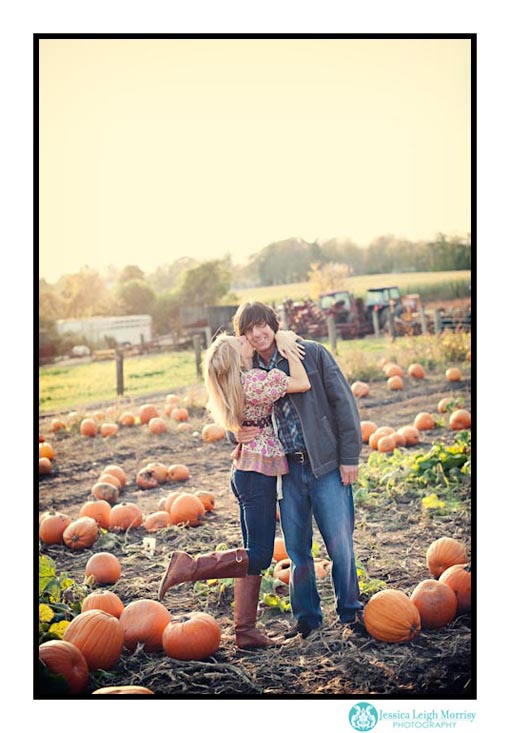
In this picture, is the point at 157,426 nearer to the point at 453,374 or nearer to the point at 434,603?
the point at 453,374

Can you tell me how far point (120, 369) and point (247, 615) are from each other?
105 inches

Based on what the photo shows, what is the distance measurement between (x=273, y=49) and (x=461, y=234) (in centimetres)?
167

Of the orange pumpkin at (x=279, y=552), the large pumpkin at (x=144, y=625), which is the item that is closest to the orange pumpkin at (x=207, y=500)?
the orange pumpkin at (x=279, y=552)

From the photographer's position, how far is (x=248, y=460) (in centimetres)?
380

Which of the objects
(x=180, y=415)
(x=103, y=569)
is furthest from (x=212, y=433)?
(x=103, y=569)

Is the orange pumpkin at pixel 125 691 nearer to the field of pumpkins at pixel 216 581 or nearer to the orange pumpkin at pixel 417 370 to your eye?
the field of pumpkins at pixel 216 581

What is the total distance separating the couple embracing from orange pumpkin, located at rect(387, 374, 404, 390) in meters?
3.37

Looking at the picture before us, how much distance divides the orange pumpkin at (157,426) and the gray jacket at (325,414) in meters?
3.12

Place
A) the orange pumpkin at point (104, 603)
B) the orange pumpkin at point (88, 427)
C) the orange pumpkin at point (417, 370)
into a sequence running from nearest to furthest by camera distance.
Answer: the orange pumpkin at point (104, 603), the orange pumpkin at point (88, 427), the orange pumpkin at point (417, 370)

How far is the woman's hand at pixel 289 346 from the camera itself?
3764 mm

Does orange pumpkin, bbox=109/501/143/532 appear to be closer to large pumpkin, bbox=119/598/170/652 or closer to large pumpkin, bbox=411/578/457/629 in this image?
large pumpkin, bbox=119/598/170/652

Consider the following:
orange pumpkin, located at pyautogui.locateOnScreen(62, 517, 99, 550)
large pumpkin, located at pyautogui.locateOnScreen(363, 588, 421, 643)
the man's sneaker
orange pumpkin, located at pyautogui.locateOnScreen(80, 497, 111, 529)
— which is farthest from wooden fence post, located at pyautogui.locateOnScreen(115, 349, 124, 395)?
large pumpkin, located at pyautogui.locateOnScreen(363, 588, 421, 643)

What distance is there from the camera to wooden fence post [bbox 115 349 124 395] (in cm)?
591

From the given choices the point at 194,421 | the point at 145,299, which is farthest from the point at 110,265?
the point at 194,421
